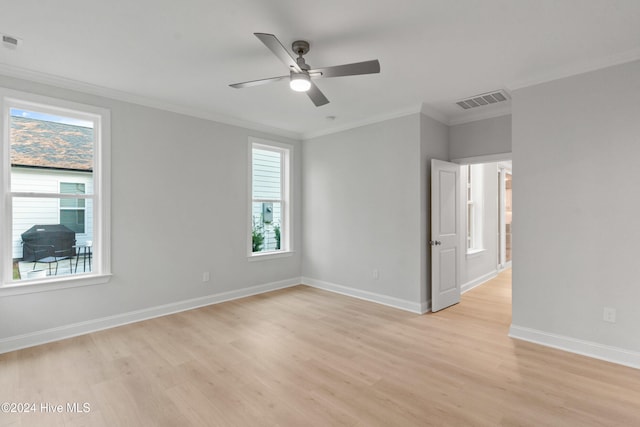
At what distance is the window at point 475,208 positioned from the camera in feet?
19.8

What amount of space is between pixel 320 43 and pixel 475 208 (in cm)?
478

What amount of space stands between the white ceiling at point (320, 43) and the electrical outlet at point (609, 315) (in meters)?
2.23

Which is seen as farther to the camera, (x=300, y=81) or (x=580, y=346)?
(x=580, y=346)

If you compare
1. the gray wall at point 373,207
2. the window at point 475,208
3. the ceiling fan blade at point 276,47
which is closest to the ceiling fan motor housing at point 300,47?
the ceiling fan blade at point 276,47

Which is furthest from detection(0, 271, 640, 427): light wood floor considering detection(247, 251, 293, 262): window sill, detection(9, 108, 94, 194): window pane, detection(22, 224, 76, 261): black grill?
detection(9, 108, 94, 194): window pane

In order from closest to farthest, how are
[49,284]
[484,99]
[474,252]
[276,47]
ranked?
[276,47] → [49,284] → [484,99] → [474,252]

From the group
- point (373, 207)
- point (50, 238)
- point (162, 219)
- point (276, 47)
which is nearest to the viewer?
point (276, 47)

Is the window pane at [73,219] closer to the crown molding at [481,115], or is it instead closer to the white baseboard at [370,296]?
the white baseboard at [370,296]

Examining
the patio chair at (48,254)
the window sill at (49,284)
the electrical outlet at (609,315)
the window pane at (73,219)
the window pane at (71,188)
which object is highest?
the window pane at (71,188)

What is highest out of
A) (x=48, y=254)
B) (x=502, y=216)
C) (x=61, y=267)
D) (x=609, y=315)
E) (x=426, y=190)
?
(x=426, y=190)

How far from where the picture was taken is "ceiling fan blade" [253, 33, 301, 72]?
204 centimetres

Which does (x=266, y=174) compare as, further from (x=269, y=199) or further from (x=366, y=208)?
(x=366, y=208)

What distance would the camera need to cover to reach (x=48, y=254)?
341cm

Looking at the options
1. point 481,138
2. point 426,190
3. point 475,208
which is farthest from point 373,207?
point 475,208
